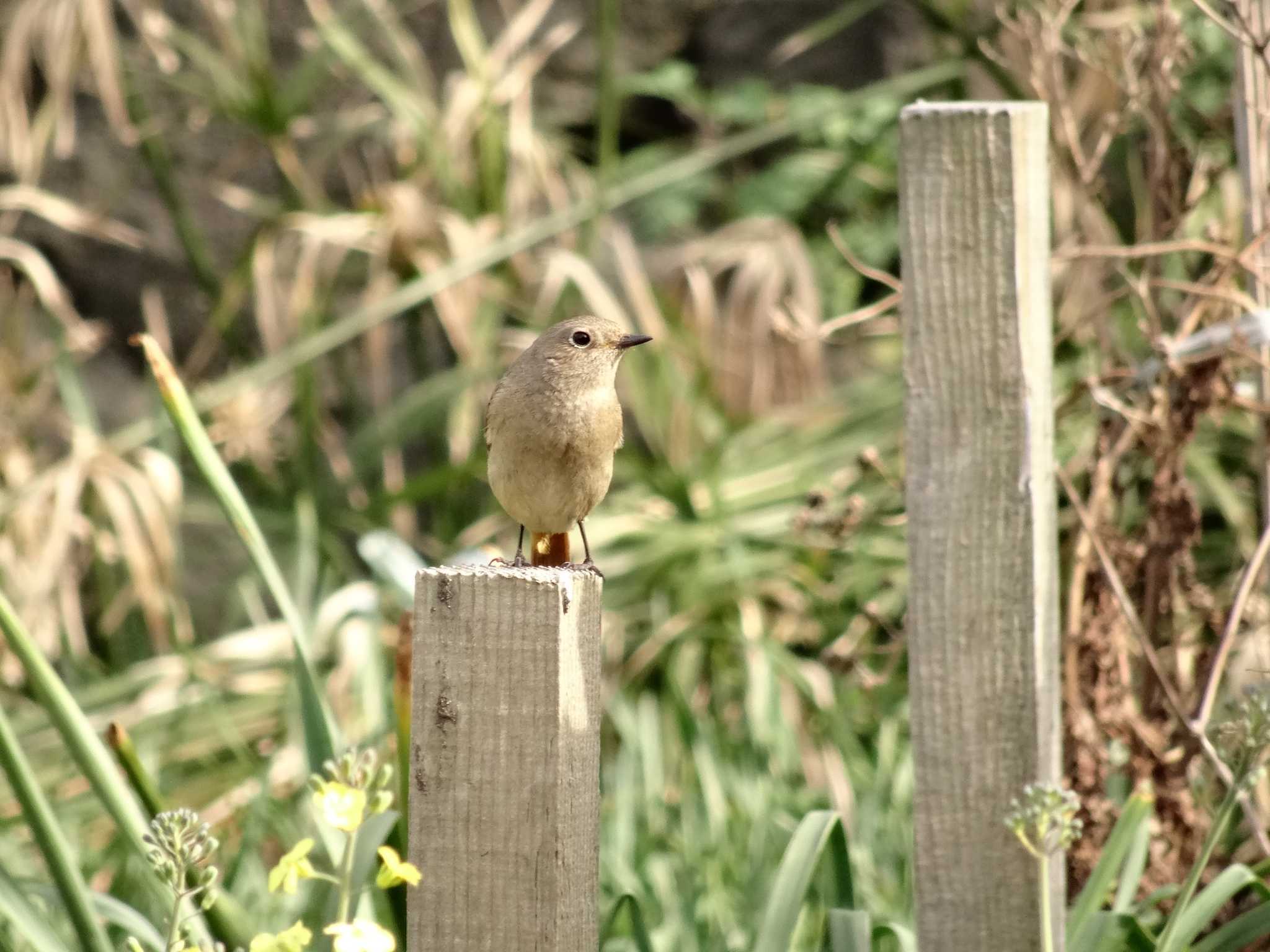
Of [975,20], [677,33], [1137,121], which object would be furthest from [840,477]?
[677,33]

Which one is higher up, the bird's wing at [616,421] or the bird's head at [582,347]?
the bird's head at [582,347]

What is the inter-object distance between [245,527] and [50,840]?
1.61 feet

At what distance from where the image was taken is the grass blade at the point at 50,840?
1.87 m

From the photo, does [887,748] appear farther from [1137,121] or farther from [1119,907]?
[1137,121]

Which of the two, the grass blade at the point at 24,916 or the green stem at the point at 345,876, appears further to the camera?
the grass blade at the point at 24,916

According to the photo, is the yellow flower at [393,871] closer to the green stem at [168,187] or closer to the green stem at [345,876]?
the green stem at [345,876]

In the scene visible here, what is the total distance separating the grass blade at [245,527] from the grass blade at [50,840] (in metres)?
0.36

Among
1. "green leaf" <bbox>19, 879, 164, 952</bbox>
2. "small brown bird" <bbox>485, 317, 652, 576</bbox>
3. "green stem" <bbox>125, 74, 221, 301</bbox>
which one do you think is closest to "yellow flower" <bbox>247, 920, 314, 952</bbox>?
"green leaf" <bbox>19, 879, 164, 952</bbox>

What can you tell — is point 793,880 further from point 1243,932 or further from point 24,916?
point 24,916

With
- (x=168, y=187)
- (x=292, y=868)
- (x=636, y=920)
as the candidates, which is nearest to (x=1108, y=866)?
(x=636, y=920)

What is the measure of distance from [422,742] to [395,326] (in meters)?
4.34

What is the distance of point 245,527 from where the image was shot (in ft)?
6.97

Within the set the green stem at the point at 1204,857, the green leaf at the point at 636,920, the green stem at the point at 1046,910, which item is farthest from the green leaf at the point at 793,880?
the green stem at the point at 1204,857

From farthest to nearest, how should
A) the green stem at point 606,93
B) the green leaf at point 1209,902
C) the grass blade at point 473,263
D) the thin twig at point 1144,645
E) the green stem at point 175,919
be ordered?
1. the green stem at point 606,93
2. the grass blade at point 473,263
3. the thin twig at point 1144,645
4. the green leaf at point 1209,902
5. the green stem at point 175,919
